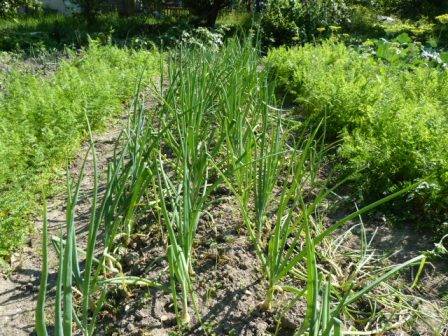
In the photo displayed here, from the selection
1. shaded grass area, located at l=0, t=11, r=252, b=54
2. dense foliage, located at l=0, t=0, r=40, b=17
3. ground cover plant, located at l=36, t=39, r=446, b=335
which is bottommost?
shaded grass area, located at l=0, t=11, r=252, b=54

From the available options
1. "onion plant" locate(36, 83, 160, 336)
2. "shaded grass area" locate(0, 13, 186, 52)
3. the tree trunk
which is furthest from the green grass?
the tree trunk

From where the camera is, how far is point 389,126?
107 inches

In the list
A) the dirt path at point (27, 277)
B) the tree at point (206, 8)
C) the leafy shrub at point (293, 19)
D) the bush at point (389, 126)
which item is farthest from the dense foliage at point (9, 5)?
the dirt path at point (27, 277)

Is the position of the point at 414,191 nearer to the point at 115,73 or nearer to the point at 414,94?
the point at 414,94

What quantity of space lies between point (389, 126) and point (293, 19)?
23.8 feet

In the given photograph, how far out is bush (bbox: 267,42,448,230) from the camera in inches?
90.1

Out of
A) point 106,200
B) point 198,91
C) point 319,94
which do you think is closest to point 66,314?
point 106,200

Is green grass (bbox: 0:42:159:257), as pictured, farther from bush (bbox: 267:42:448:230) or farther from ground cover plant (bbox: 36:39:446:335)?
bush (bbox: 267:42:448:230)

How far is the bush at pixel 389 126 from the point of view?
2.29m

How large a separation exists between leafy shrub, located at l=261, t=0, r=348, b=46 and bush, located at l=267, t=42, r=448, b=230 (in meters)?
5.31

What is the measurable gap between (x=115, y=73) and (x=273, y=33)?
5367 mm

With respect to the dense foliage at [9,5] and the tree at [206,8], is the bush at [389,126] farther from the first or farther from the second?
the tree at [206,8]

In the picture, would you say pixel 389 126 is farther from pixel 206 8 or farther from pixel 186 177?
pixel 206 8

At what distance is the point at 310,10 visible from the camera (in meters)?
9.45
